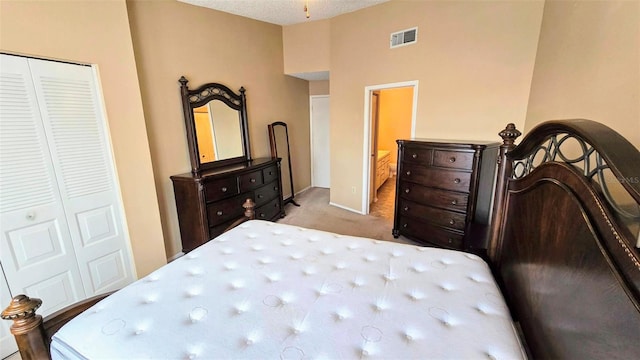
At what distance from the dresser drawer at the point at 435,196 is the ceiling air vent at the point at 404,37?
186 centimetres

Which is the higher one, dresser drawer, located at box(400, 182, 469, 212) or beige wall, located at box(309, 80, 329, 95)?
beige wall, located at box(309, 80, 329, 95)

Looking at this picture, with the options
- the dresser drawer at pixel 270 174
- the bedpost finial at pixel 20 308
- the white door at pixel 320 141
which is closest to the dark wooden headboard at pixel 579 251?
the bedpost finial at pixel 20 308

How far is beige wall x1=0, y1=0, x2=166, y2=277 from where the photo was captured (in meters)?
1.66

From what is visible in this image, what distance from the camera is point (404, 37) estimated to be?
3.38m

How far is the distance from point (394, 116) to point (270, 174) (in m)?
4.16

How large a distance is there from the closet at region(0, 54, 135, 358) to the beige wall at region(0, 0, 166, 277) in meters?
0.08

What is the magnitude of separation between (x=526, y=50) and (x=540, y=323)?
9.27 ft

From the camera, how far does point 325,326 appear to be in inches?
39.6

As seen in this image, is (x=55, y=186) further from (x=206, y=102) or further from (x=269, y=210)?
(x=269, y=210)

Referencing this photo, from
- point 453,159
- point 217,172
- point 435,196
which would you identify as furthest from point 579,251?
point 217,172

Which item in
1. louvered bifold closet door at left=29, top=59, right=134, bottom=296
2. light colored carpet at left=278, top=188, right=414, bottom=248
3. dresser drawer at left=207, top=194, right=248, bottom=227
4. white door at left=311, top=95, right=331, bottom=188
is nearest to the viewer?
louvered bifold closet door at left=29, top=59, right=134, bottom=296

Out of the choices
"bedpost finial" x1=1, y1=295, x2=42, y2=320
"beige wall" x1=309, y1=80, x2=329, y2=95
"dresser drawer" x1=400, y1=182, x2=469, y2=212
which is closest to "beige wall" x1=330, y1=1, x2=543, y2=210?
"dresser drawer" x1=400, y1=182, x2=469, y2=212

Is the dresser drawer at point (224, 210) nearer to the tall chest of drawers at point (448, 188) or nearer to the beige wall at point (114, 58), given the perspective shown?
the beige wall at point (114, 58)

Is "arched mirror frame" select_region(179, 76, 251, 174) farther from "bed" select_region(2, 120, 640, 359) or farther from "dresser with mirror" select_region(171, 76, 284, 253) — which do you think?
"bed" select_region(2, 120, 640, 359)
